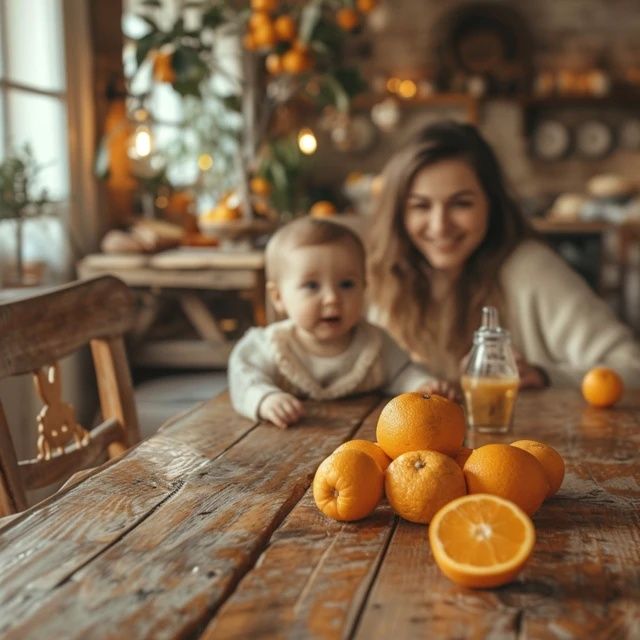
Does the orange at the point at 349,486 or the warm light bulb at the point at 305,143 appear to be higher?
the warm light bulb at the point at 305,143

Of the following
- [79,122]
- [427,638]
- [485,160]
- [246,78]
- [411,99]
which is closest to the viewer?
[427,638]

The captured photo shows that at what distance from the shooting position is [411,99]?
282 inches

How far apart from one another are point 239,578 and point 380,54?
709 centimetres

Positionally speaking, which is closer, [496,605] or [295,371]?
[496,605]

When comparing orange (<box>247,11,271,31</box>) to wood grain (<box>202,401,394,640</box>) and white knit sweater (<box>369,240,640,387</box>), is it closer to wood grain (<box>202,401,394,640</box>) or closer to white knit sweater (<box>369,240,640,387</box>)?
white knit sweater (<box>369,240,640,387</box>)

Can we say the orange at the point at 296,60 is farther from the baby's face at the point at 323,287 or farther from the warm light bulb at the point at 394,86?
the warm light bulb at the point at 394,86

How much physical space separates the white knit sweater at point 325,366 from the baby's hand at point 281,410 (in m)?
0.11

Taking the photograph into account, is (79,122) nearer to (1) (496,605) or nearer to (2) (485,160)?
(2) (485,160)

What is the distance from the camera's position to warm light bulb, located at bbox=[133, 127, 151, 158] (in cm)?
317

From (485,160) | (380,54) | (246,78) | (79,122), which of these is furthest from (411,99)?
(485,160)

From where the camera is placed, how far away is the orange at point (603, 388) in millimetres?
1480

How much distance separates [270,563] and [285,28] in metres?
2.69

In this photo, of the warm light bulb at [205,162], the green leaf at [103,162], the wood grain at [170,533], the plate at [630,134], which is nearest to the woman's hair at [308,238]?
the wood grain at [170,533]

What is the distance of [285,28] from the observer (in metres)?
3.19
